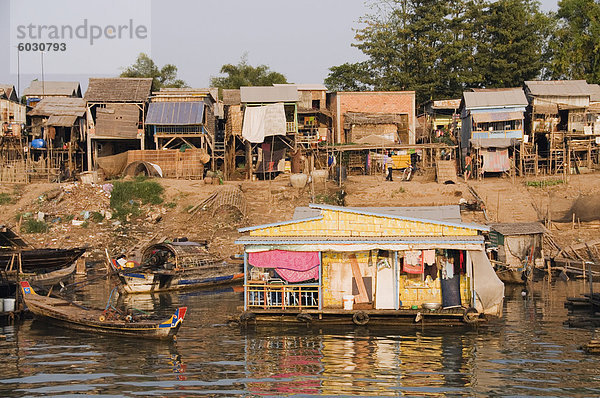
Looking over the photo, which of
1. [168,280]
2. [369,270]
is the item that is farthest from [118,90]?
[369,270]

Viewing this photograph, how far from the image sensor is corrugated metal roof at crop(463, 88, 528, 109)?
1731 inches

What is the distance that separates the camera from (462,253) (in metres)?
20.5

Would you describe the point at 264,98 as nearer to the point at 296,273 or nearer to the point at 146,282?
the point at 146,282

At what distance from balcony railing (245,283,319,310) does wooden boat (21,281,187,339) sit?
8.54ft

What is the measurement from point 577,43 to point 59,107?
120 ft

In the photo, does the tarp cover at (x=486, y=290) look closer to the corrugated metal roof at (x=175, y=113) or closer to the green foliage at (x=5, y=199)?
the corrugated metal roof at (x=175, y=113)

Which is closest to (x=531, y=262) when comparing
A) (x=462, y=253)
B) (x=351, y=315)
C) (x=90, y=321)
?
(x=462, y=253)

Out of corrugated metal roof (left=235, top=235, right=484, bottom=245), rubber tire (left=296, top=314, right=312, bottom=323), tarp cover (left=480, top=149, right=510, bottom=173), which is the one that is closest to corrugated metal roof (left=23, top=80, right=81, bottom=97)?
tarp cover (left=480, top=149, right=510, bottom=173)

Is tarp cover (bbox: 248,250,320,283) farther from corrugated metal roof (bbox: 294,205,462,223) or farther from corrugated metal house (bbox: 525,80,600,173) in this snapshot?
corrugated metal house (bbox: 525,80,600,173)

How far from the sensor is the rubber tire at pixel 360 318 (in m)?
19.9

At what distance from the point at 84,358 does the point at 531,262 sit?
20.2 metres

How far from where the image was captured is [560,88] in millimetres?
44781

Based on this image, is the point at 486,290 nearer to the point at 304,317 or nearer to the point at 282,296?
the point at 304,317

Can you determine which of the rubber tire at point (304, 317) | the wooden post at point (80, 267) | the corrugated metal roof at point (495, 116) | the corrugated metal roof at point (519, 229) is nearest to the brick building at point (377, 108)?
the corrugated metal roof at point (495, 116)
